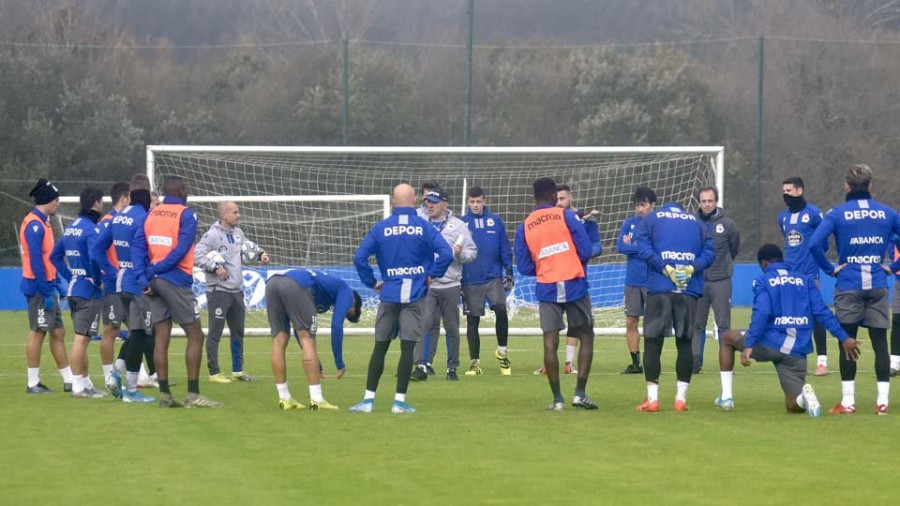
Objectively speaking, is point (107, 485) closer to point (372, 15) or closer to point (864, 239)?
A: point (864, 239)

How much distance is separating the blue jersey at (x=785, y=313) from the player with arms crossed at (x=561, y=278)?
4.81 feet

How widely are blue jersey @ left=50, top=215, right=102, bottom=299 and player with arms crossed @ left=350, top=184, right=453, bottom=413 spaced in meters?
3.04

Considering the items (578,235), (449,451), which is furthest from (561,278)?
(449,451)

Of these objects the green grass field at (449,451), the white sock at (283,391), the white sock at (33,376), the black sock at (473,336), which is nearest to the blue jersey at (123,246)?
the green grass field at (449,451)

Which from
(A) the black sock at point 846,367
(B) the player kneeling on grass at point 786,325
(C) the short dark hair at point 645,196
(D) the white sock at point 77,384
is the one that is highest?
(C) the short dark hair at point 645,196

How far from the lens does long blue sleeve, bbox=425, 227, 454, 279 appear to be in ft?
37.2

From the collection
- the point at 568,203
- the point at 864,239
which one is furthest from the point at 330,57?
the point at 864,239

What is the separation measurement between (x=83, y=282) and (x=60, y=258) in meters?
0.41

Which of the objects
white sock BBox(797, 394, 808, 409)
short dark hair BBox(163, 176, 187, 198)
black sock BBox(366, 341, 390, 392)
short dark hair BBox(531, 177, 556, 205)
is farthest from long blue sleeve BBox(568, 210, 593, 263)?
Answer: short dark hair BBox(163, 176, 187, 198)

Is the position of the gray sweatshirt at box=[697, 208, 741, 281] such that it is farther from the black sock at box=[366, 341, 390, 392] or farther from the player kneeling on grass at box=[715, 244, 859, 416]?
the black sock at box=[366, 341, 390, 392]

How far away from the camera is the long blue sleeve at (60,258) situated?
1291 cm

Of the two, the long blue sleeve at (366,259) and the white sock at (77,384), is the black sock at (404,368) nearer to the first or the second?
the long blue sleeve at (366,259)

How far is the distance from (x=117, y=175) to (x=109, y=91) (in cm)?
884

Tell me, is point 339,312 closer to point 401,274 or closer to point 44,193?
point 401,274
